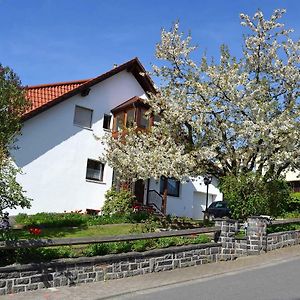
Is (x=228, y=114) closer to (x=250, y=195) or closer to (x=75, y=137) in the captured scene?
(x=250, y=195)

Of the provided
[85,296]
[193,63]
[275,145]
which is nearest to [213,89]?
[193,63]

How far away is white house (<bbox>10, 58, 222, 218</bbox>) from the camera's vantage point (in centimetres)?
2164

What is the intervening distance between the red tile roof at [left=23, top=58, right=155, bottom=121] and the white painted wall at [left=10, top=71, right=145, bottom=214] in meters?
0.45

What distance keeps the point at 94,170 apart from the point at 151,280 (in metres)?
14.1

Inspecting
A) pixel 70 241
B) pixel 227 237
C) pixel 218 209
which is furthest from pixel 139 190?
pixel 70 241

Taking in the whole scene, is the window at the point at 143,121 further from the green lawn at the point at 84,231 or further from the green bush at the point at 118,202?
the green lawn at the point at 84,231

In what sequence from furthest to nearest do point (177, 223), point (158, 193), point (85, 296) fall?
point (158, 193) < point (177, 223) < point (85, 296)

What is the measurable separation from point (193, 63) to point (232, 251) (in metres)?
8.13

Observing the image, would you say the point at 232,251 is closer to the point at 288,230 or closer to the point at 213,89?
the point at 288,230

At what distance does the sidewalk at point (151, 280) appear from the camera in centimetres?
905

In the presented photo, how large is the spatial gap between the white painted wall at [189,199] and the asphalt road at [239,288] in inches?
583

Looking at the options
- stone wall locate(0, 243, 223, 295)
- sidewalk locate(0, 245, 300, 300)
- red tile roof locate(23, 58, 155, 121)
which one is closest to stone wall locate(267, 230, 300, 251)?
sidewalk locate(0, 245, 300, 300)

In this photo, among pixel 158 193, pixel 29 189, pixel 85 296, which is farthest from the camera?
pixel 158 193

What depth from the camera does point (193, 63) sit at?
18.7 meters
